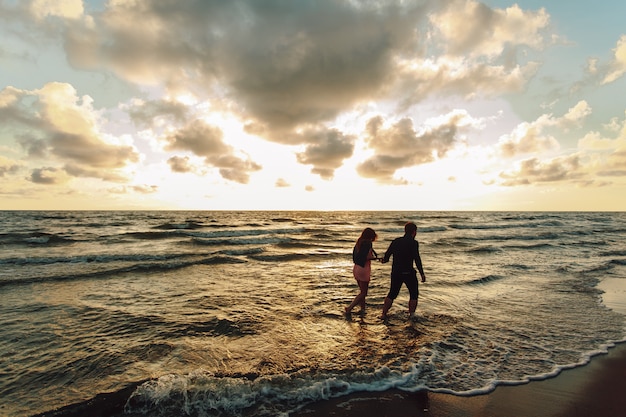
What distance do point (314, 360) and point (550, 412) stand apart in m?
3.54

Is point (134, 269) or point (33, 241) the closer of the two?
point (134, 269)

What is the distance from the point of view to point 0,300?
1004cm

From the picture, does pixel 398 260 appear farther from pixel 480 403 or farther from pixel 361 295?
pixel 480 403

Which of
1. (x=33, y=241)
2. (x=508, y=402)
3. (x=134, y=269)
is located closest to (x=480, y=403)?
(x=508, y=402)

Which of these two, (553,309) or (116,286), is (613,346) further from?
(116,286)

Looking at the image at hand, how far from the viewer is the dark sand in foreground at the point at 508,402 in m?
4.30

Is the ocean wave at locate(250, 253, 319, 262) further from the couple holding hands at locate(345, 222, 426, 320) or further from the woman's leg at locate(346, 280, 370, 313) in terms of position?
the couple holding hands at locate(345, 222, 426, 320)

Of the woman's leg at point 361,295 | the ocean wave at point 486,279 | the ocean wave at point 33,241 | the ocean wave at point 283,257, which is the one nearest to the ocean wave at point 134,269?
the ocean wave at point 283,257

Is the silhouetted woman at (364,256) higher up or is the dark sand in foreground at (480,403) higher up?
the silhouetted woman at (364,256)

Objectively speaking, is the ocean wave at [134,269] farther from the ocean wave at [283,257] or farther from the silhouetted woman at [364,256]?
the silhouetted woman at [364,256]

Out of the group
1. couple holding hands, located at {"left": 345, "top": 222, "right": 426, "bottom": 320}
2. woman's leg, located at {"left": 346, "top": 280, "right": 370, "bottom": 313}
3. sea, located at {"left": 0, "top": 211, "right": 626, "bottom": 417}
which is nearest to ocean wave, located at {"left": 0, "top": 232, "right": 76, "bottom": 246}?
sea, located at {"left": 0, "top": 211, "right": 626, "bottom": 417}

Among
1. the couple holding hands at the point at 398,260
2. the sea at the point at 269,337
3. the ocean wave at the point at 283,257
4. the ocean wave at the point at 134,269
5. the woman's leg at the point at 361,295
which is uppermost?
the couple holding hands at the point at 398,260

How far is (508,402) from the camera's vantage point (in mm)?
4582

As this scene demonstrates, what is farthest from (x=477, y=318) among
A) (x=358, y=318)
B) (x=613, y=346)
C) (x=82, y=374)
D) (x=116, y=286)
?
(x=116, y=286)
